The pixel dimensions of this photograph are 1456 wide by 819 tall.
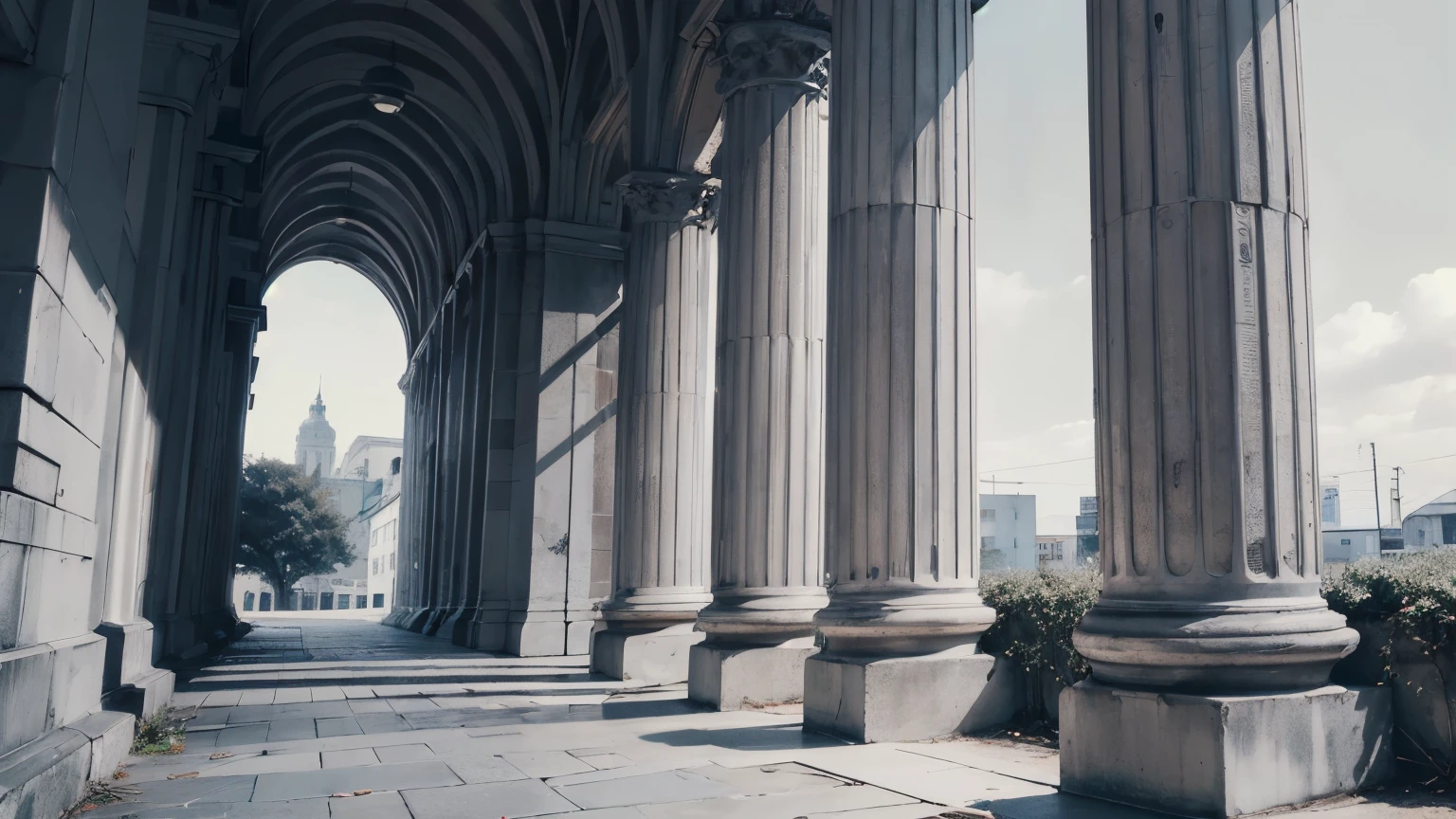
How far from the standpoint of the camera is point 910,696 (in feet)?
23.9

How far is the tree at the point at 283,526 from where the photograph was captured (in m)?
56.9

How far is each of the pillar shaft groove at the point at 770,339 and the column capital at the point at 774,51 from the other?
1 cm

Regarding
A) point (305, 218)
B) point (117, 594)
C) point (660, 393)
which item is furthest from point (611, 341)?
point (305, 218)

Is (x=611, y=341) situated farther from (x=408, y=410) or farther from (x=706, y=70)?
(x=408, y=410)

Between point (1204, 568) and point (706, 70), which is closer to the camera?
point (1204, 568)

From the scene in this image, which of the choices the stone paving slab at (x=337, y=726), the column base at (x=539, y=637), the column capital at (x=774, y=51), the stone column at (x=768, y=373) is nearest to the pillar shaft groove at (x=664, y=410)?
the stone column at (x=768, y=373)

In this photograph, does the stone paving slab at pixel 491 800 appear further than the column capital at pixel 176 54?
No

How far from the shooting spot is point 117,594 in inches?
316

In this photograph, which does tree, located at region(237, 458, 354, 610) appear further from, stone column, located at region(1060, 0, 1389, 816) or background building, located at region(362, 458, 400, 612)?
stone column, located at region(1060, 0, 1389, 816)

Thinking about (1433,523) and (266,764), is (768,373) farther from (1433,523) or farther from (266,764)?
(1433,523)

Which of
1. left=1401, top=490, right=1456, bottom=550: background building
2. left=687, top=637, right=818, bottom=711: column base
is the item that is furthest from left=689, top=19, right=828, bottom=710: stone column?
left=1401, top=490, right=1456, bottom=550: background building

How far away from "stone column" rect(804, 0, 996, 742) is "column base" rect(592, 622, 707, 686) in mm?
4557

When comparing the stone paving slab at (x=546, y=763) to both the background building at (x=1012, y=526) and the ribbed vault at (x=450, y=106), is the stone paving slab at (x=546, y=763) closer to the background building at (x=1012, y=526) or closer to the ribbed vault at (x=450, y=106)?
the ribbed vault at (x=450, y=106)

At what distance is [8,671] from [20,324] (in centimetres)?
133
